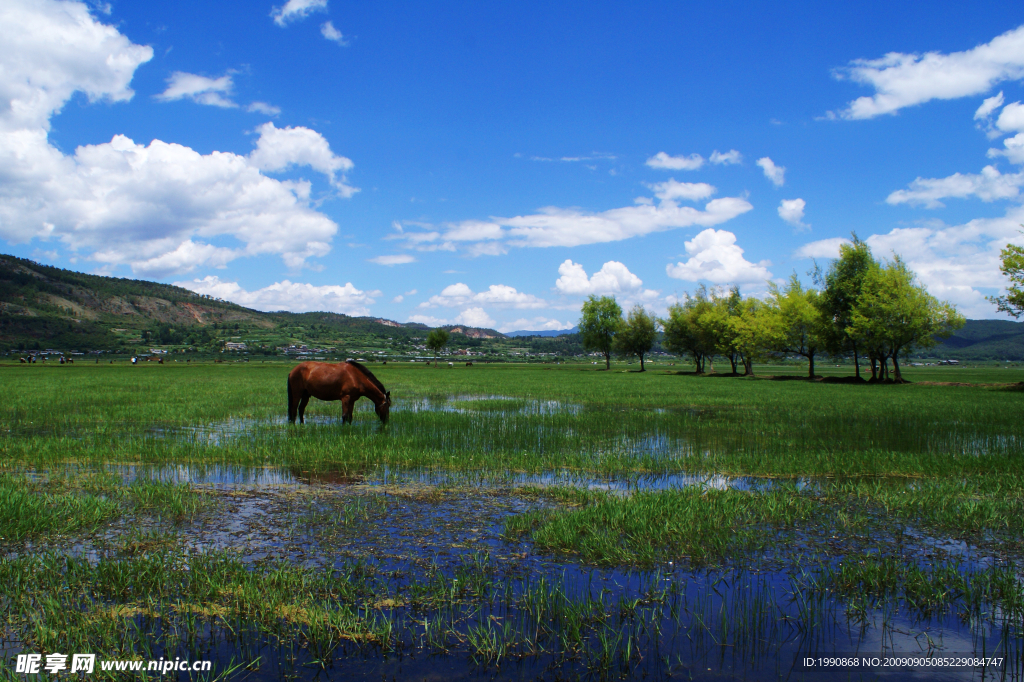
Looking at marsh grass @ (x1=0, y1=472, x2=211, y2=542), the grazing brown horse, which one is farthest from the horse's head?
marsh grass @ (x1=0, y1=472, x2=211, y2=542)

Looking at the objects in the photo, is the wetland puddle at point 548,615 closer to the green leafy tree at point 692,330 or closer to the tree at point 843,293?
the tree at point 843,293

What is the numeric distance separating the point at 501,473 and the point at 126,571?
6995 mm

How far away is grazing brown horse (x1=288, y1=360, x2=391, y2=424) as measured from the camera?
59.1ft

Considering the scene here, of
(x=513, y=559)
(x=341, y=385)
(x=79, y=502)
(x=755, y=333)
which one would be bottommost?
(x=513, y=559)

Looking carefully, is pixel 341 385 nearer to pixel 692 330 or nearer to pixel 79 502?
pixel 79 502

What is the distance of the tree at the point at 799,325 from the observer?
2265 inches

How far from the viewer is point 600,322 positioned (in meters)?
98.1

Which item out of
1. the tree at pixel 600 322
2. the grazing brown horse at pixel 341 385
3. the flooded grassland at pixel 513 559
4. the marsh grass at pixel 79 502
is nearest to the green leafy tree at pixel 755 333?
the tree at pixel 600 322

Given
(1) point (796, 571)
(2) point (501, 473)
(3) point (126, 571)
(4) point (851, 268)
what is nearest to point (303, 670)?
→ (3) point (126, 571)

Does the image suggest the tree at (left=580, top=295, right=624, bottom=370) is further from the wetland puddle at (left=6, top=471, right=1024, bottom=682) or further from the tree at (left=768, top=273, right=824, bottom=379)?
the wetland puddle at (left=6, top=471, right=1024, bottom=682)

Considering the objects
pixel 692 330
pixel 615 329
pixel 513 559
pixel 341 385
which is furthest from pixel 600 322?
pixel 513 559

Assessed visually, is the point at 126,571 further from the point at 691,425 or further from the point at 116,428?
the point at 691,425

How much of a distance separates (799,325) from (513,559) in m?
63.3

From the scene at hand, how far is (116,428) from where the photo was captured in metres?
17.1
